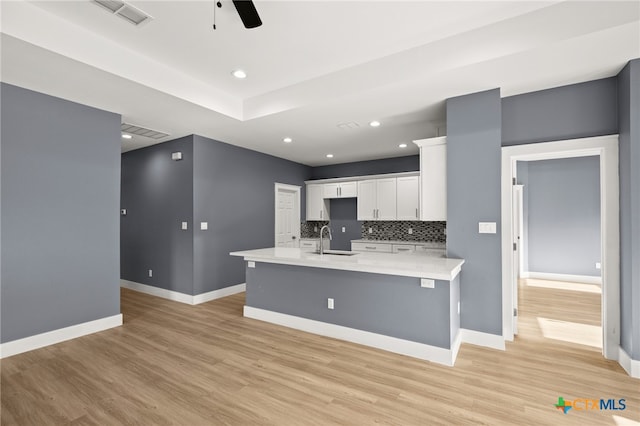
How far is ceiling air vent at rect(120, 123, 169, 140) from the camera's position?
14.4 feet

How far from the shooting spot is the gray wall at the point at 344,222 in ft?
23.7

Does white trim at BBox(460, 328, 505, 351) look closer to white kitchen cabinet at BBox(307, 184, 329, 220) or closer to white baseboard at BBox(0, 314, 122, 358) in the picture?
white baseboard at BBox(0, 314, 122, 358)

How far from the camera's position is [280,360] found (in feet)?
9.32

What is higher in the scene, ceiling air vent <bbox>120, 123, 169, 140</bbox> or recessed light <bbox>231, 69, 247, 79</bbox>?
recessed light <bbox>231, 69, 247, 79</bbox>

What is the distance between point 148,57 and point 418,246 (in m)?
5.31

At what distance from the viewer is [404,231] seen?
6.68 m

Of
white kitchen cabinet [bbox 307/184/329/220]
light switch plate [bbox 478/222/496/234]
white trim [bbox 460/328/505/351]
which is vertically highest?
white kitchen cabinet [bbox 307/184/329/220]

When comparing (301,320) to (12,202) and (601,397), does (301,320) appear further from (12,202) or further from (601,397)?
(12,202)

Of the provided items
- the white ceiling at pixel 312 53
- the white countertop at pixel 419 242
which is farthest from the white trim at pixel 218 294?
the white ceiling at pixel 312 53

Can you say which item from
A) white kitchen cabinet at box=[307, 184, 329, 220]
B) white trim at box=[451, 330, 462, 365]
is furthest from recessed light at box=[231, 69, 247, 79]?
white kitchen cabinet at box=[307, 184, 329, 220]

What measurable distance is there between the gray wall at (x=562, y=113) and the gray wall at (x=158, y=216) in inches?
178

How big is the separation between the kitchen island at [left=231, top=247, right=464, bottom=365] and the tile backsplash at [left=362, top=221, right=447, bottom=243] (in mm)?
3130

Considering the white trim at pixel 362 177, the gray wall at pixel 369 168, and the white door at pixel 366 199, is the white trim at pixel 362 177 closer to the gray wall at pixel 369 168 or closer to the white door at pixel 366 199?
the white door at pixel 366 199

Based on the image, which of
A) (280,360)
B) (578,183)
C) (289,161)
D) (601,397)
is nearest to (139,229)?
(289,161)
